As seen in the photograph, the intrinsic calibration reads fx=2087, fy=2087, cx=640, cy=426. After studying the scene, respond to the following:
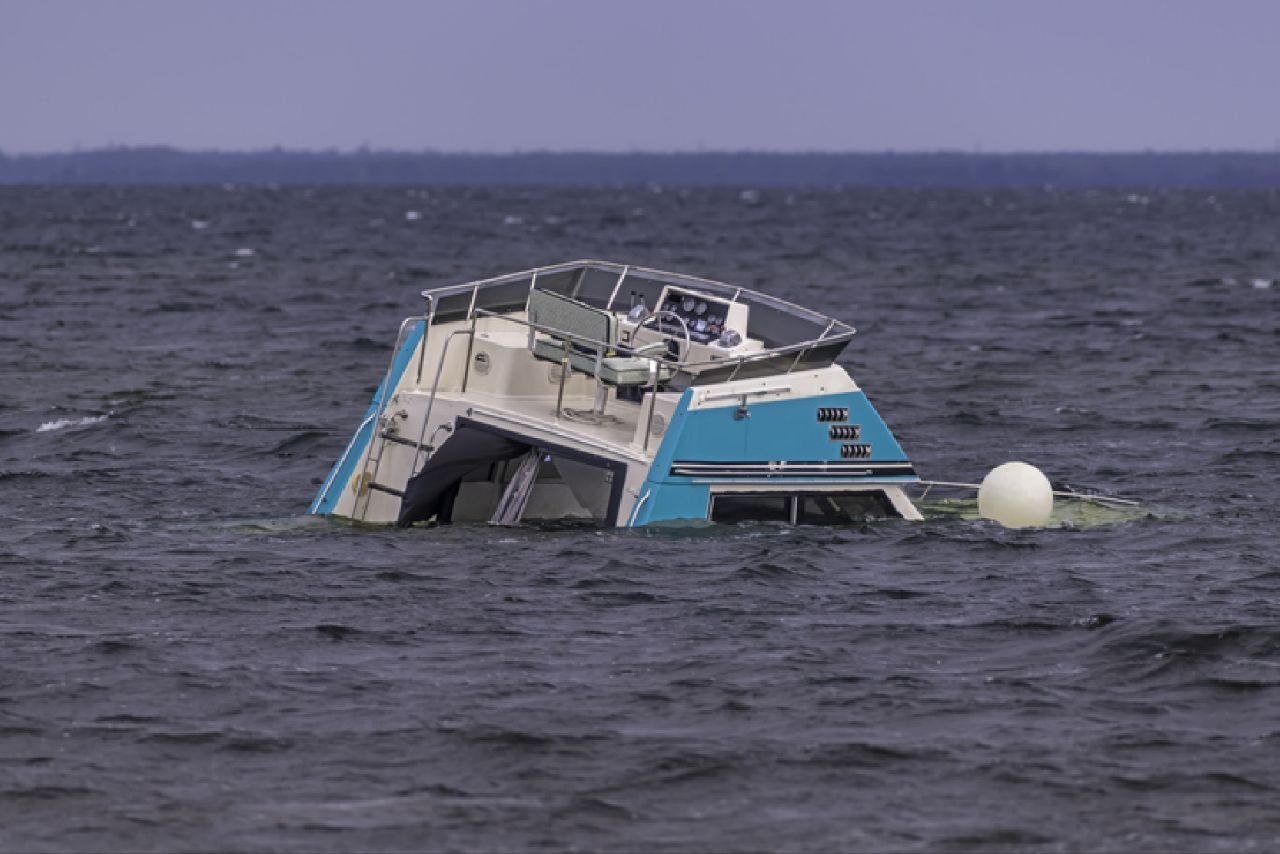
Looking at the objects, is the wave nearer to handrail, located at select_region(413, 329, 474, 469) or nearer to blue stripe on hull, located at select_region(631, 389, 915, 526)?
handrail, located at select_region(413, 329, 474, 469)

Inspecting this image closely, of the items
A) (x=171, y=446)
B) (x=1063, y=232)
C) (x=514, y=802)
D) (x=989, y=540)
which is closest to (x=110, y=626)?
Result: (x=514, y=802)

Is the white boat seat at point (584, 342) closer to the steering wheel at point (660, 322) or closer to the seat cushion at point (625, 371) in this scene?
the seat cushion at point (625, 371)

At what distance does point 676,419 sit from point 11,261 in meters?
49.9

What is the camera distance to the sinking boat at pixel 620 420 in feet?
54.7

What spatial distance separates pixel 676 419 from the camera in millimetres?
16391

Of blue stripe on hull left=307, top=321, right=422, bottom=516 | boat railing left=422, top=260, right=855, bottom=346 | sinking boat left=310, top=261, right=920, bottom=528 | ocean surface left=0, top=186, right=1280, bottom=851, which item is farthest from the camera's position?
boat railing left=422, top=260, right=855, bottom=346

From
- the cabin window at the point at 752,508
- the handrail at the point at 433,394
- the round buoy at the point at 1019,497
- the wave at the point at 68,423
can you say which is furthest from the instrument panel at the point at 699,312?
the wave at the point at 68,423

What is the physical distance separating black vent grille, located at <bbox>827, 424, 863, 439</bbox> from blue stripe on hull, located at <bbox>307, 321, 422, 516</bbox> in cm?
371

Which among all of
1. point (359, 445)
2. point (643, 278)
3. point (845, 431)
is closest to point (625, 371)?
point (845, 431)

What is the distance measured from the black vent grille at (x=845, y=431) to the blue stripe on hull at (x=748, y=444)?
0.03 meters

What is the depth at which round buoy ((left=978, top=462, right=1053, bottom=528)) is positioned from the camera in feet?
60.7

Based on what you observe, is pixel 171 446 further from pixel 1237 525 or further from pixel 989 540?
pixel 1237 525

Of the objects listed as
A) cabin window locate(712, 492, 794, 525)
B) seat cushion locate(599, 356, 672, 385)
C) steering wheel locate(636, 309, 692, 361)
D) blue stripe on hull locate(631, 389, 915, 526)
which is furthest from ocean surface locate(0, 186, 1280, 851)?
steering wheel locate(636, 309, 692, 361)

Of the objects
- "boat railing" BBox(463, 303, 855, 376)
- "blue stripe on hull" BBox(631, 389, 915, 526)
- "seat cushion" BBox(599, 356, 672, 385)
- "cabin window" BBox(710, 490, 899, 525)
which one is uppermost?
"boat railing" BBox(463, 303, 855, 376)
